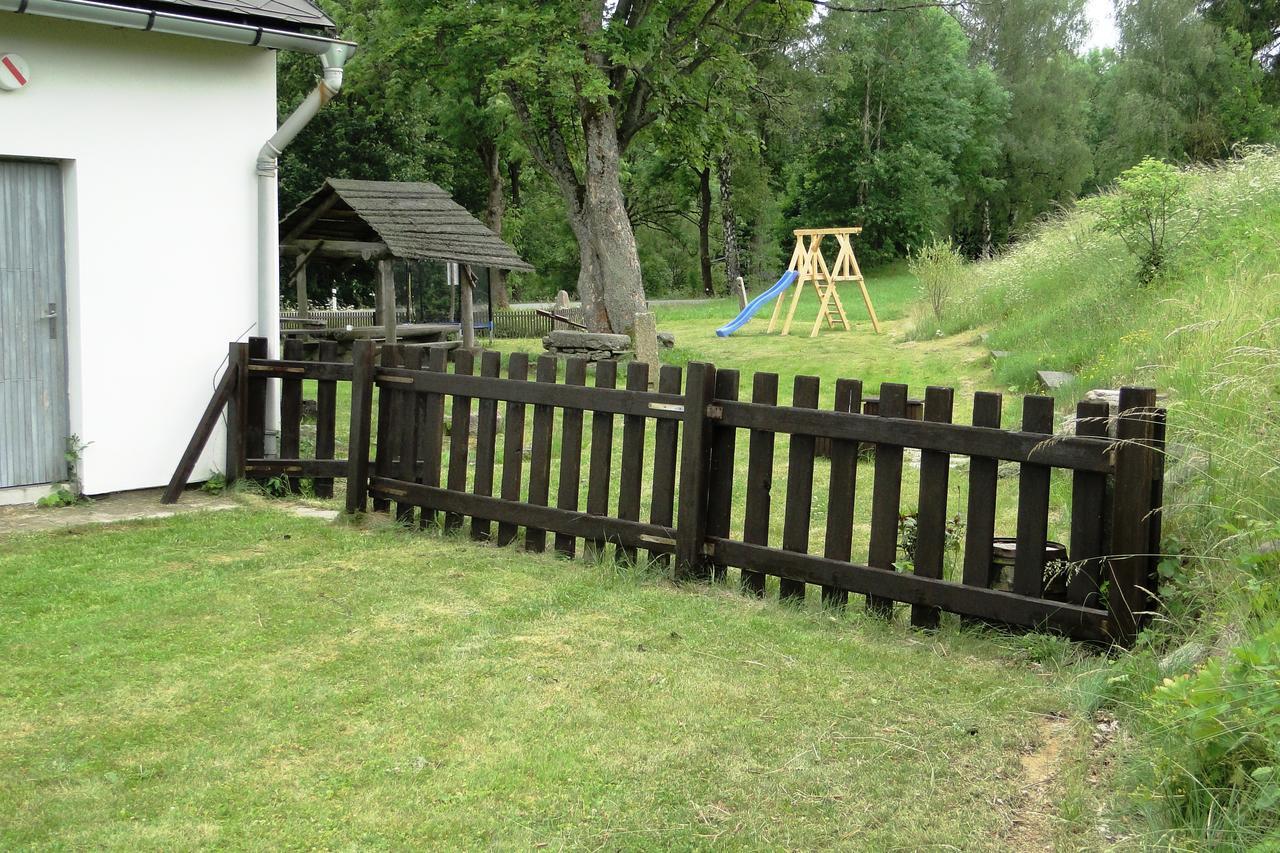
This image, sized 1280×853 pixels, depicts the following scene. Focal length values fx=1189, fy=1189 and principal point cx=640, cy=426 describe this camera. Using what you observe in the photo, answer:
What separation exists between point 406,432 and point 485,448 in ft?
2.25

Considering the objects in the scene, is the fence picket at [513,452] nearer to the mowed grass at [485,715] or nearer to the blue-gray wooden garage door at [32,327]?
the mowed grass at [485,715]

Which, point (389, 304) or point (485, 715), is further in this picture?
point (389, 304)

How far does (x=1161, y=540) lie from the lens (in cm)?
482

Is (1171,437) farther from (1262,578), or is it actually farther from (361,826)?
(361,826)

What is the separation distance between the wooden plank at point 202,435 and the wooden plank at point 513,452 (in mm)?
2525

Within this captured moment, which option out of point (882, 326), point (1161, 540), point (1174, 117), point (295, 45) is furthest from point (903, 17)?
point (1161, 540)

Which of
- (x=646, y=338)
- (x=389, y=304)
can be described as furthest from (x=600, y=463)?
(x=389, y=304)

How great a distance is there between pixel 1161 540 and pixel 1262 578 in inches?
34.4

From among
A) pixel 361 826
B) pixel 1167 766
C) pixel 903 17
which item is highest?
pixel 903 17

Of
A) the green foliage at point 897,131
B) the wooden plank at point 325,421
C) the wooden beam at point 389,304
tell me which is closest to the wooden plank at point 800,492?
the wooden plank at point 325,421

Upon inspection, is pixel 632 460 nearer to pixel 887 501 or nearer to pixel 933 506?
pixel 887 501

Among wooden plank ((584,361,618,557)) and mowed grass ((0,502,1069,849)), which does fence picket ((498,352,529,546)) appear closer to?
wooden plank ((584,361,618,557))

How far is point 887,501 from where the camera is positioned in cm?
539

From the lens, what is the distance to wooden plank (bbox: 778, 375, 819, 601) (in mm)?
5652
